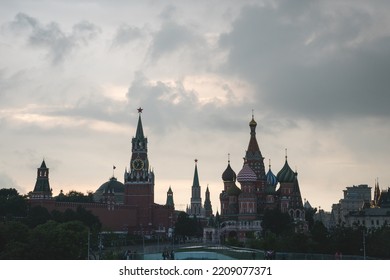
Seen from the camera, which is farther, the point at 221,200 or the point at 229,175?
the point at 229,175

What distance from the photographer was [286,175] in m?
107

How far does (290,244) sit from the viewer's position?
2205 inches

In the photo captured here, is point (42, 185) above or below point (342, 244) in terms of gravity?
above

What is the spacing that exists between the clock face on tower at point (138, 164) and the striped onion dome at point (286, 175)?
76.6ft

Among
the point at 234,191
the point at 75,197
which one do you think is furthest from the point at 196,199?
the point at 234,191

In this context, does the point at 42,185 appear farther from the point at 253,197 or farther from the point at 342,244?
the point at 342,244

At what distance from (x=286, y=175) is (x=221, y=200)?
32.5ft

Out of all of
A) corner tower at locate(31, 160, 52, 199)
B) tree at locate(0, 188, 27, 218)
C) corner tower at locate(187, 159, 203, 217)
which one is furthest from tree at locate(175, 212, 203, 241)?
corner tower at locate(187, 159, 203, 217)

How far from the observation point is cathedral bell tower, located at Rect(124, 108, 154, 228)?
119 meters

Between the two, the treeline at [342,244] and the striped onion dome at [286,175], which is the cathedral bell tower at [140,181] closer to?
the striped onion dome at [286,175]

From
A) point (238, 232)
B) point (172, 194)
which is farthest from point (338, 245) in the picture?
point (172, 194)

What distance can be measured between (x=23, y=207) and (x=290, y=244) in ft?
167

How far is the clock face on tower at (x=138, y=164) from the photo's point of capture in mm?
120500
